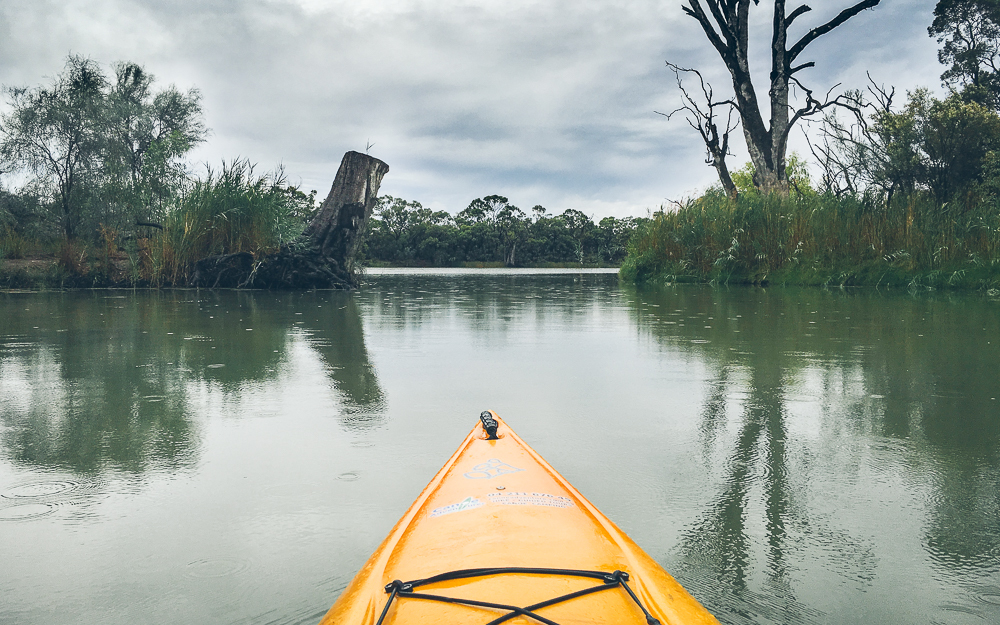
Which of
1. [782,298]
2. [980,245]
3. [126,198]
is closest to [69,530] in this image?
[782,298]

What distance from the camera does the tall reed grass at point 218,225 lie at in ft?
48.0

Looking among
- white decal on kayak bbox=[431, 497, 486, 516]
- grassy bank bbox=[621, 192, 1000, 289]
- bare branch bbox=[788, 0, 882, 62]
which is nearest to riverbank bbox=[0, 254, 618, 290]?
grassy bank bbox=[621, 192, 1000, 289]

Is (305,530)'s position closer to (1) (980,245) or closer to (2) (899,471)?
(2) (899,471)

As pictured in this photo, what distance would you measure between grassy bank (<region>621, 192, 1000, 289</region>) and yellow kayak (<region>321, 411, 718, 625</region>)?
1404 centimetres

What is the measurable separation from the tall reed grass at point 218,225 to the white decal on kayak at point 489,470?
1375 centimetres

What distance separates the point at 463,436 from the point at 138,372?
9.56 ft

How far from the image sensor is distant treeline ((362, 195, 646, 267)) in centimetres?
7388

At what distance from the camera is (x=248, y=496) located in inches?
100

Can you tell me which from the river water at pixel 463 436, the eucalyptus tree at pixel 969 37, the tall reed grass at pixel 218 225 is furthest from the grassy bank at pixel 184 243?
the eucalyptus tree at pixel 969 37

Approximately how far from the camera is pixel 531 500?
6.42 ft

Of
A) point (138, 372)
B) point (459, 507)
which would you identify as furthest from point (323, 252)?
point (459, 507)

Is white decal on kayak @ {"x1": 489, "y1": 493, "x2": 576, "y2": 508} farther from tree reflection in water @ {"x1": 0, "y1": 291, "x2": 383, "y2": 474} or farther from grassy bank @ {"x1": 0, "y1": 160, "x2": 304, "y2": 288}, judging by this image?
grassy bank @ {"x1": 0, "y1": 160, "x2": 304, "y2": 288}

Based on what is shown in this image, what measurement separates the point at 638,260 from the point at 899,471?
16.9 metres

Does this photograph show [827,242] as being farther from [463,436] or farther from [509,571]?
[509,571]
